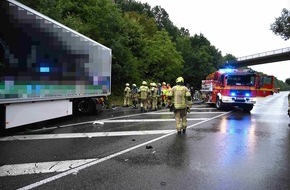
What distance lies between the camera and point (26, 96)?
836 cm

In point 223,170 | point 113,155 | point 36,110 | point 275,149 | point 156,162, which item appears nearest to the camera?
point 223,170

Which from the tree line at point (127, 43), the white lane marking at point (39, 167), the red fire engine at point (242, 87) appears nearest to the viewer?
the white lane marking at point (39, 167)

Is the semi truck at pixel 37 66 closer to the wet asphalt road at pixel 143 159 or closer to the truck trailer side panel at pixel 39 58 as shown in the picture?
the truck trailer side panel at pixel 39 58

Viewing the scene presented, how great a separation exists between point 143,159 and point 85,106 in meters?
8.91

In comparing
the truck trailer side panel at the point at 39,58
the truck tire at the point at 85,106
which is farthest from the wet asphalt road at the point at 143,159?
the truck tire at the point at 85,106

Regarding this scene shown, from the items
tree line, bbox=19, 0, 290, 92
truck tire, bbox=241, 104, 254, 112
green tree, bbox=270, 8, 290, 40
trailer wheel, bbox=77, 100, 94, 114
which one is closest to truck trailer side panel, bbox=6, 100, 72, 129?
trailer wheel, bbox=77, 100, 94, 114

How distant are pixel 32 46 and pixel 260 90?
1384cm

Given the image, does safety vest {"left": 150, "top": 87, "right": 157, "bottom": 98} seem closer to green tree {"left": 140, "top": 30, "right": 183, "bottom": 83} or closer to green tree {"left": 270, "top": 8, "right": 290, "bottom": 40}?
green tree {"left": 140, "top": 30, "right": 183, "bottom": 83}

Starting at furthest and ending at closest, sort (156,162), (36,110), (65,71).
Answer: (65,71) → (36,110) → (156,162)

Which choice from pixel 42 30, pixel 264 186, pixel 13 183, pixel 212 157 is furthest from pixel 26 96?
pixel 264 186

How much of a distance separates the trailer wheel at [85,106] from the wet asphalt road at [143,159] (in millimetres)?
4666

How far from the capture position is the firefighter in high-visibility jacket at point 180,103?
9.47 meters

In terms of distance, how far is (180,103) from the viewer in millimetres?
9477

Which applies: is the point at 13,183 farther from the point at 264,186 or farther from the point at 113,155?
the point at 264,186
